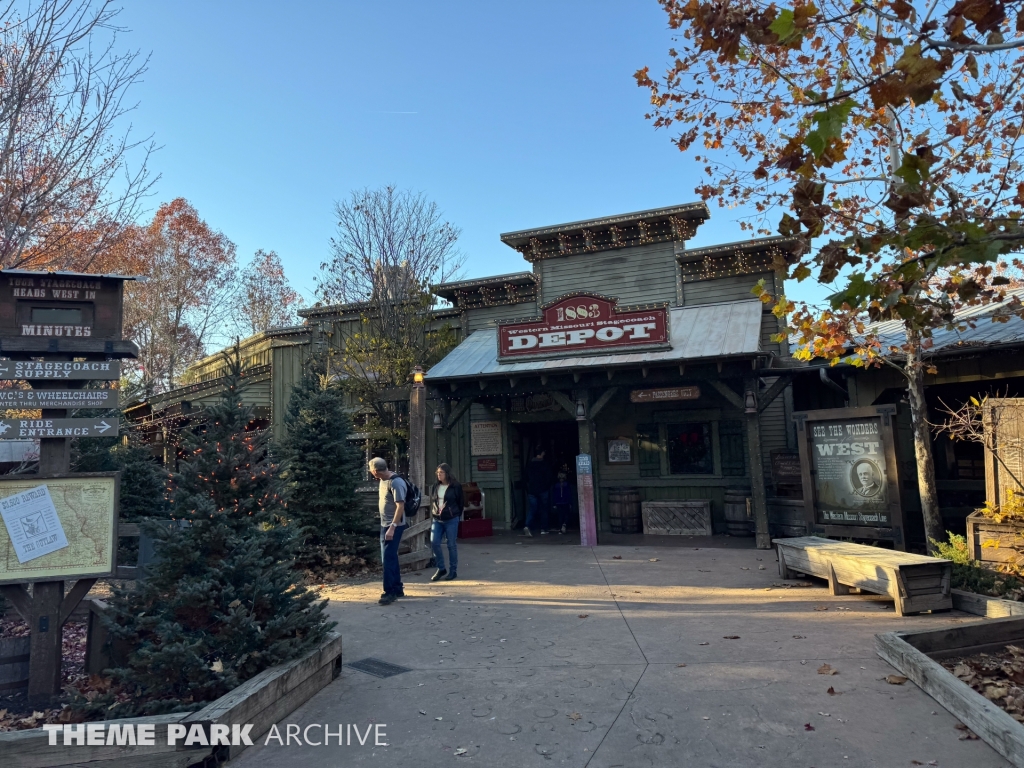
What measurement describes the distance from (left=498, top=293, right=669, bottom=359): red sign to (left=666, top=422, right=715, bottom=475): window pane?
3186mm

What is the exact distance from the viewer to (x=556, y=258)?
646 inches

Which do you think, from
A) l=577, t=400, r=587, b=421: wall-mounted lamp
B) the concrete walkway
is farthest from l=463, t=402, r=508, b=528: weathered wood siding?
the concrete walkway

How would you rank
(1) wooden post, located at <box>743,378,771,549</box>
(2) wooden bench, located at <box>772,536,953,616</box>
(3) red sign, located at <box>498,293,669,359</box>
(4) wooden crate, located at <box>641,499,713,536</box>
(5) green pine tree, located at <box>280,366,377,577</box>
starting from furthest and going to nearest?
(4) wooden crate, located at <box>641,499,713,536</box>
(3) red sign, located at <box>498,293,669,359</box>
(1) wooden post, located at <box>743,378,771,549</box>
(5) green pine tree, located at <box>280,366,377,577</box>
(2) wooden bench, located at <box>772,536,953,616</box>

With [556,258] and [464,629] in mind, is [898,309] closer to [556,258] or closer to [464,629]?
[464,629]

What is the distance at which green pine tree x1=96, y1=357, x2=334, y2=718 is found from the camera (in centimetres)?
445

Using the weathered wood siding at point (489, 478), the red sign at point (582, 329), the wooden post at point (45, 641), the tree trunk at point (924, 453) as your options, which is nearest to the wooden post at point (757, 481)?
the red sign at point (582, 329)

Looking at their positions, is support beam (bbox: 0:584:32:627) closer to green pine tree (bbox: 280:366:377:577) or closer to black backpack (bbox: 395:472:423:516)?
black backpack (bbox: 395:472:423:516)

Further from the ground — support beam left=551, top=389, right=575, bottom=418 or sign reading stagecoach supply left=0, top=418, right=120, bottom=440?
support beam left=551, top=389, right=575, bottom=418

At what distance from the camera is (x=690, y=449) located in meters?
14.6

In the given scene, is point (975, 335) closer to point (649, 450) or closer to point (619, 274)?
point (649, 450)

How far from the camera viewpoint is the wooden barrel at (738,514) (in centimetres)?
1303

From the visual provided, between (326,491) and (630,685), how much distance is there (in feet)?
22.3

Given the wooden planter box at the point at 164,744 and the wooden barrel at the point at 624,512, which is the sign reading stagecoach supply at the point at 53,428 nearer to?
the wooden planter box at the point at 164,744

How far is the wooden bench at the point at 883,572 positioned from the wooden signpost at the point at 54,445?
287 inches
